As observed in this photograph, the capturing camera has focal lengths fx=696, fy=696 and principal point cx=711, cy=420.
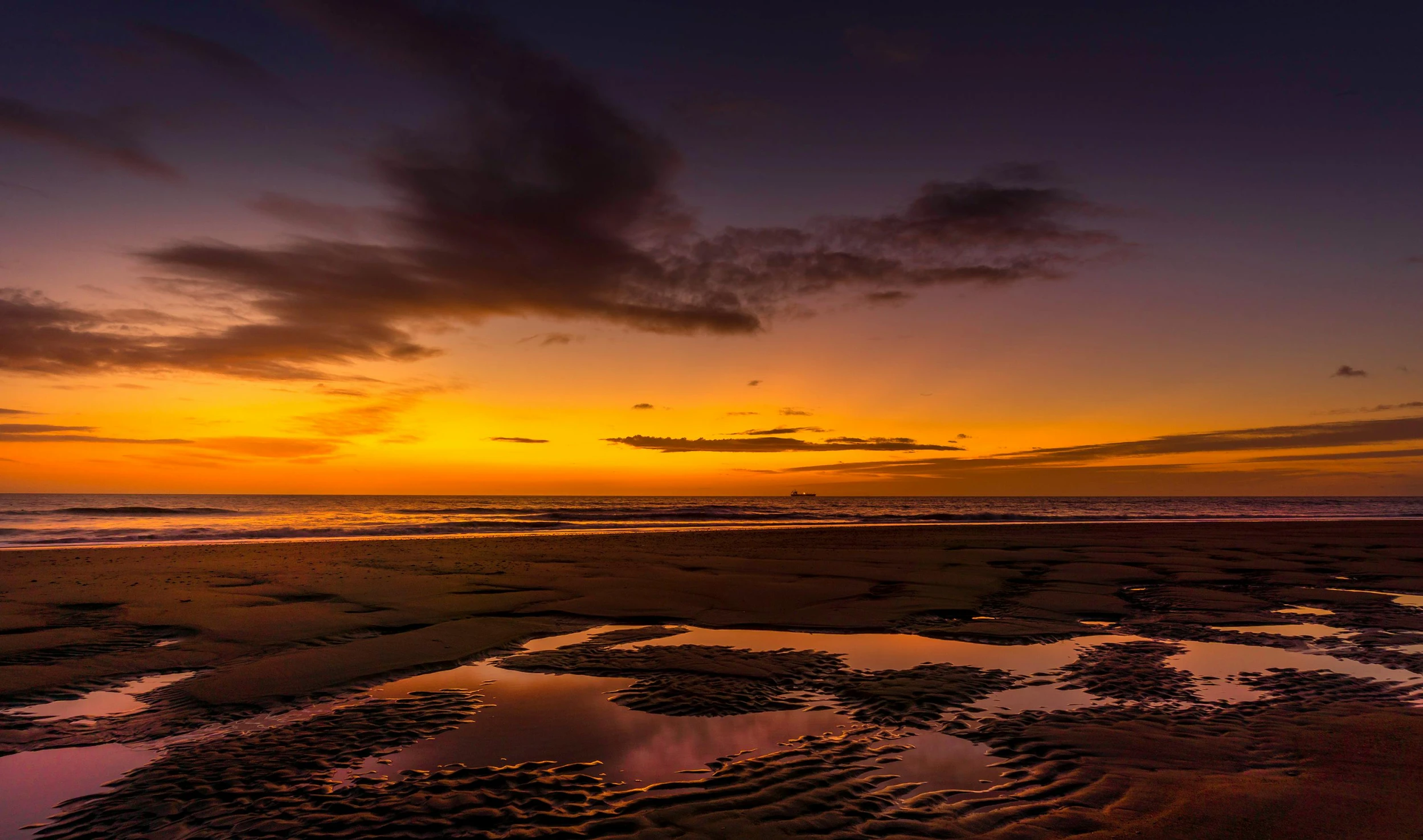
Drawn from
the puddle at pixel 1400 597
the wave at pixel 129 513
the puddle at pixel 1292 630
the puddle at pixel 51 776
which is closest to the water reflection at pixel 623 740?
the puddle at pixel 51 776

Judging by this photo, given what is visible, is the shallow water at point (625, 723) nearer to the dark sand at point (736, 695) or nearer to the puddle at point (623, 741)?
the puddle at point (623, 741)

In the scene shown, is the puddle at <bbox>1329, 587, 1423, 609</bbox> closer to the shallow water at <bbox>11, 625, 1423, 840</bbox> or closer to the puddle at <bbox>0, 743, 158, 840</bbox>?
the shallow water at <bbox>11, 625, 1423, 840</bbox>

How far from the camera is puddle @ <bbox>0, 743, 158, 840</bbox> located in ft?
16.0

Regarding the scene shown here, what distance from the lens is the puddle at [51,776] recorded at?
486 centimetres

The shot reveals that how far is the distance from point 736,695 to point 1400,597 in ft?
51.6

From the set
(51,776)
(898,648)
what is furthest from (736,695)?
(51,776)

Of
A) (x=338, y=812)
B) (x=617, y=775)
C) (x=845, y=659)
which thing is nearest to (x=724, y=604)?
(x=845, y=659)

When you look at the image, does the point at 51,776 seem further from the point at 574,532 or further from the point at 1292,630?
the point at 574,532

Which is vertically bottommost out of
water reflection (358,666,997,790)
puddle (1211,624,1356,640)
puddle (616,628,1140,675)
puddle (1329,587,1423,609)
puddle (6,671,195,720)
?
puddle (1329,587,1423,609)

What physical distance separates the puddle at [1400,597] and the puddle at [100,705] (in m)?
20.5

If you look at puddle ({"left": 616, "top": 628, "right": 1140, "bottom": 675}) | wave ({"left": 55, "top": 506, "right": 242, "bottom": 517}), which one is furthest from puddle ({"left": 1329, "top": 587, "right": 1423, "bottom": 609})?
wave ({"left": 55, "top": 506, "right": 242, "bottom": 517})

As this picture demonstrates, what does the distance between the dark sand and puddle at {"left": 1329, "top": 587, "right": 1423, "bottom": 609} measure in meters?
0.31

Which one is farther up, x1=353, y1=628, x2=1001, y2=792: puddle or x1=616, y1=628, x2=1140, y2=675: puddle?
x1=353, y1=628, x2=1001, y2=792: puddle

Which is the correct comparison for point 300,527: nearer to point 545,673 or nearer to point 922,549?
point 922,549
